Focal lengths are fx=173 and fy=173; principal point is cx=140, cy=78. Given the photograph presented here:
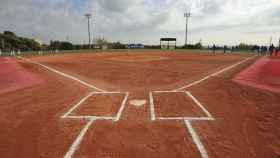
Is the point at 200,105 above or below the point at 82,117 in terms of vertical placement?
above

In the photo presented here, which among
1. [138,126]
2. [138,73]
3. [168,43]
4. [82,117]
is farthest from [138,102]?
[168,43]

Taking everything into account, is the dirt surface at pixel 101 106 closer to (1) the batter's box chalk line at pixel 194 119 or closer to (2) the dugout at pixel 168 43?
(1) the batter's box chalk line at pixel 194 119

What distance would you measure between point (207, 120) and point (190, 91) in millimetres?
2902

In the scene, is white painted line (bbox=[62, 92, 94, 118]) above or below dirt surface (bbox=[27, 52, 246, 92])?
below

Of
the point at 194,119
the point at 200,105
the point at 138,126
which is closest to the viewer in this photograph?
the point at 138,126

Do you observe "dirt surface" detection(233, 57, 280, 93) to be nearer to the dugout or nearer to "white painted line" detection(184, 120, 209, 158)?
"white painted line" detection(184, 120, 209, 158)

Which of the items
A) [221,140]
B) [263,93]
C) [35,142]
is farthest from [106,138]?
[263,93]

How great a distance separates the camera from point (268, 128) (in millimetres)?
4215

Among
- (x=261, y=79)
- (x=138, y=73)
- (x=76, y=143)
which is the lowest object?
(x=76, y=143)

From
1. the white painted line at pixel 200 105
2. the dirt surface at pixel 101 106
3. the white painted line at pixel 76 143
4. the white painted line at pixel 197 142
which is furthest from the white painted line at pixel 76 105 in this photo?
the white painted line at pixel 200 105

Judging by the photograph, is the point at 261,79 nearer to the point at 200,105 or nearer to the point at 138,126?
the point at 200,105

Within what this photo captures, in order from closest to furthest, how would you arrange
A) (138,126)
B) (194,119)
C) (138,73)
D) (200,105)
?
(138,126)
(194,119)
(200,105)
(138,73)

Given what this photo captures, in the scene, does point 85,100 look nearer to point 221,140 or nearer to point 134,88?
point 134,88

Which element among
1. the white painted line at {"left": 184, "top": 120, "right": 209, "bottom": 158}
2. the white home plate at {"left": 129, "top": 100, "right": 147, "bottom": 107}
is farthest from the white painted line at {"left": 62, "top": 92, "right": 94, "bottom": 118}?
the white painted line at {"left": 184, "top": 120, "right": 209, "bottom": 158}
